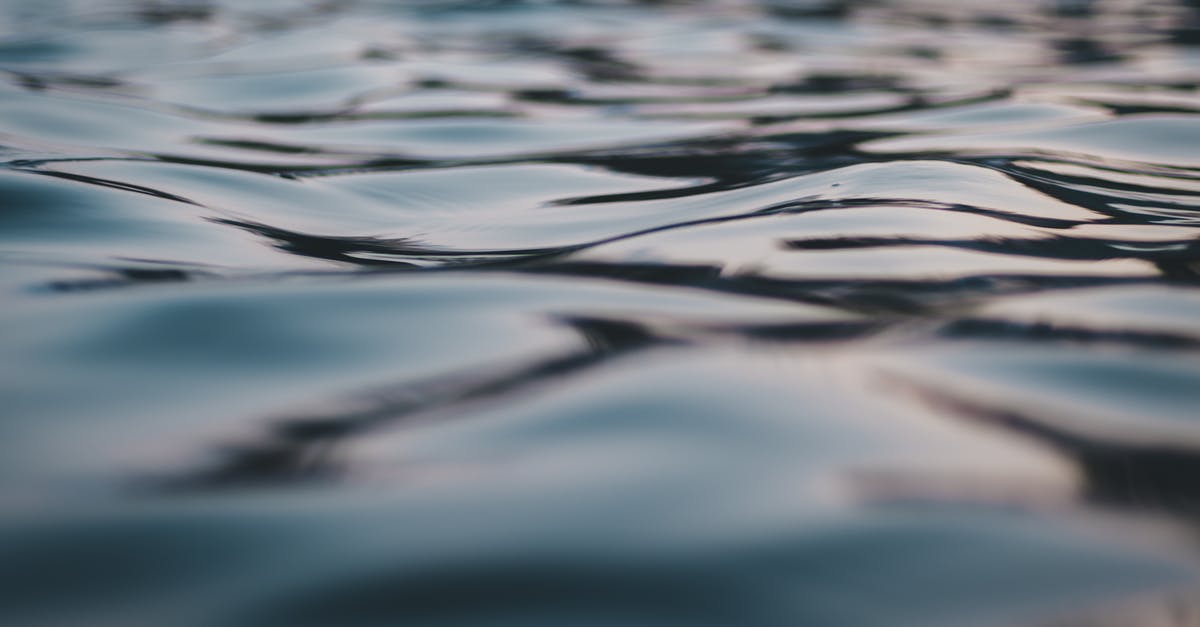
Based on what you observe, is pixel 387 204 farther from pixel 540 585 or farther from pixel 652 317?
pixel 540 585

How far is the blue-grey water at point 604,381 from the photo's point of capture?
0.65m

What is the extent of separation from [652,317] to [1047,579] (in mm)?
517

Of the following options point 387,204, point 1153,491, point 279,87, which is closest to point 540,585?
point 1153,491

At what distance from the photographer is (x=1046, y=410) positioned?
0.87m

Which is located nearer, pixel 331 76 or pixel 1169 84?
pixel 1169 84

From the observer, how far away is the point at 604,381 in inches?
36.6

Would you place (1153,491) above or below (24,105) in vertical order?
below

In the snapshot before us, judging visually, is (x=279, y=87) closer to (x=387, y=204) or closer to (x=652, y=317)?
(x=387, y=204)

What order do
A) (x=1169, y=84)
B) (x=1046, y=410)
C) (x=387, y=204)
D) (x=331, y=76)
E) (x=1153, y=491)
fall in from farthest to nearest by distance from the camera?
(x=331, y=76), (x=1169, y=84), (x=387, y=204), (x=1046, y=410), (x=1153, y=491)

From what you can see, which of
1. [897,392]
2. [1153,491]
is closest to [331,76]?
[897,392]

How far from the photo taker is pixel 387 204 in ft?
6.28

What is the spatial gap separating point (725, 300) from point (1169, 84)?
239 cm

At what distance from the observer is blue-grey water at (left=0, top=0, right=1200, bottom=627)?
2.14 feet

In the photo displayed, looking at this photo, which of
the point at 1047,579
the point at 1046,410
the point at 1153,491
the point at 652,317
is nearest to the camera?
the point at 1047,579
